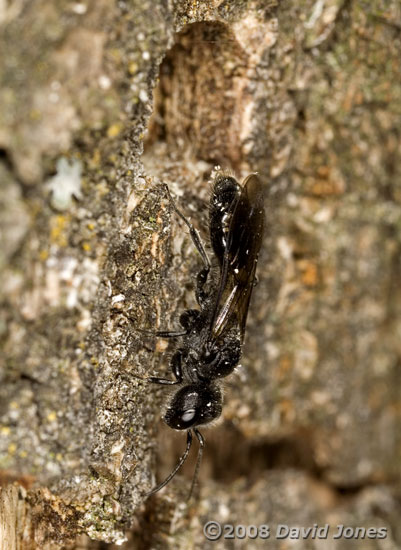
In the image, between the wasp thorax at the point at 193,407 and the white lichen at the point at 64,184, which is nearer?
the white lichen at the point at 64,184

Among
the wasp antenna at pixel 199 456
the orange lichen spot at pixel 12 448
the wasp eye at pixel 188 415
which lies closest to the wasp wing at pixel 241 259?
the wasp eye at pixel 188 415

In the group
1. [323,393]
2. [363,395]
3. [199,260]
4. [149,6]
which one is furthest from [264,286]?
[149,6]

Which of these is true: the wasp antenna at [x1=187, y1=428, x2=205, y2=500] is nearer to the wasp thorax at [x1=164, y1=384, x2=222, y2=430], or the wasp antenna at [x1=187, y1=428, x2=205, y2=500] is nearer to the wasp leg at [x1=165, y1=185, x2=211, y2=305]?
the wasp thorax at [x1=164, y1=384, x2=222, y2=430]

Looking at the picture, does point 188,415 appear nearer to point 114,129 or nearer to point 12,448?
point 12,448

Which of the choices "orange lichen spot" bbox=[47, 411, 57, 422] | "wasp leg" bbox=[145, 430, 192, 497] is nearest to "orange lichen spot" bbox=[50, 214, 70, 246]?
"orange lichen spot" bbox=[47, 411, 57, 422]

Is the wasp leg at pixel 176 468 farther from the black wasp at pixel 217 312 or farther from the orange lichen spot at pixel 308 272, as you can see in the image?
the orange lichen spot at pixel 308 272

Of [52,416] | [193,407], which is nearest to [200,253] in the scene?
[193,407]
